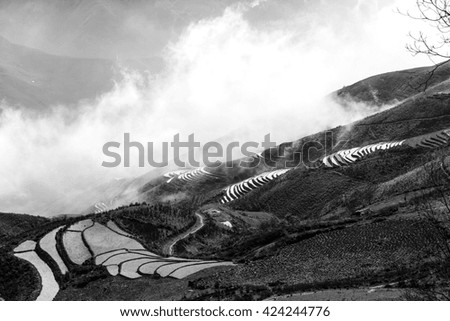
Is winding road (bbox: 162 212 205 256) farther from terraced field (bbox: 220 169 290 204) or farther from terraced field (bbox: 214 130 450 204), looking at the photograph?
terraced field (bbox: 214 130 450 204)

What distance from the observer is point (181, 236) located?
4947 centimetres

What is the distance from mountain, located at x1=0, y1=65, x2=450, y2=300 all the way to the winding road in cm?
11

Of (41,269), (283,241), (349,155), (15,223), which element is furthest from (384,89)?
(41,269)

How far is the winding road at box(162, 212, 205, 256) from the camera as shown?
44.5m

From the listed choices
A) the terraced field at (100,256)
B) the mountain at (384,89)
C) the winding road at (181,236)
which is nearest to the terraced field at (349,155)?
the winding road at (181,236)

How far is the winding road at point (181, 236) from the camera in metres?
44.5

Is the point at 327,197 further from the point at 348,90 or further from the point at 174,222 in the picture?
the point at 348,90

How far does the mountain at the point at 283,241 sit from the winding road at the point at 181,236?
0.11 metres

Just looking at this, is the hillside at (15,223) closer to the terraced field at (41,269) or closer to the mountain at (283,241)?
the mountain at (283,241)

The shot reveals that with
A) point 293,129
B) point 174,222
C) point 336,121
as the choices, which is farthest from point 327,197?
point 293,129

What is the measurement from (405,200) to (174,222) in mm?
23763

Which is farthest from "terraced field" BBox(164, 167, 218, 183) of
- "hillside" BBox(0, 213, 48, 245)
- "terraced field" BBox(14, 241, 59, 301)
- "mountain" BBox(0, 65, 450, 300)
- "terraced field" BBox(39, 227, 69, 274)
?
"terraced field" BBox(14, 241, 59, 301)

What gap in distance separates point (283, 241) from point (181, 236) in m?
16.7

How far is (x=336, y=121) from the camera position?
13288 centimetres
